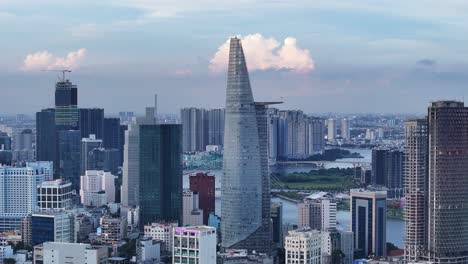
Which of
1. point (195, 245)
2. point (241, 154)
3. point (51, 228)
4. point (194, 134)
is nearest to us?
point (195, 245)

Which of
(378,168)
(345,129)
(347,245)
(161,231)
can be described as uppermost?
(345,129)

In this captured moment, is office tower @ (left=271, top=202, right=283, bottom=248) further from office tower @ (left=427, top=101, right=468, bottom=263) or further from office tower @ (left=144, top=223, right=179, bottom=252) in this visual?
office tower @ (left=427, top=101, right=468, bottom=263)

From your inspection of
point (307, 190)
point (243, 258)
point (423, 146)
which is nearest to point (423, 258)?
point (423, 146)

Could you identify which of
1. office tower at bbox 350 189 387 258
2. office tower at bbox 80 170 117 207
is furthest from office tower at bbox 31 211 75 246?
office tower at bbox 80 170 117 207

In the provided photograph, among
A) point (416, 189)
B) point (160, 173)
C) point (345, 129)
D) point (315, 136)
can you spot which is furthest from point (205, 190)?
point (345, 129)

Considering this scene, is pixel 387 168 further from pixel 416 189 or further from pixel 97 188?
pixel 416 189

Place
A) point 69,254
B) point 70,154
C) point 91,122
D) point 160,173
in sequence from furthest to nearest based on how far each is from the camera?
point 91,122
point 70,154
point 160,173
point 69,254

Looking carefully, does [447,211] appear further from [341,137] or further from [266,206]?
[341,137]
